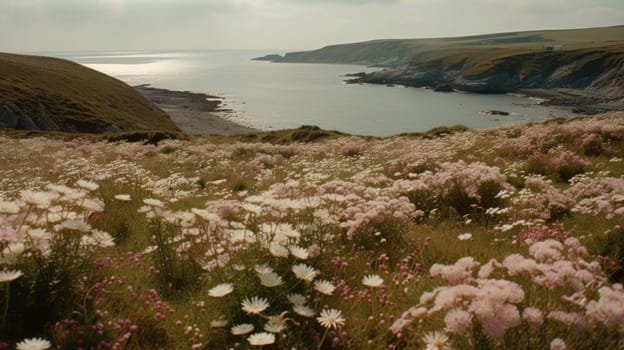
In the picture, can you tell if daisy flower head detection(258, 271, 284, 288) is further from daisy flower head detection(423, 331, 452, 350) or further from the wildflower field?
daisy flower head detection(423, 331, 452, 350)

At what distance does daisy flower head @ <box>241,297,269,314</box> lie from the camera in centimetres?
282

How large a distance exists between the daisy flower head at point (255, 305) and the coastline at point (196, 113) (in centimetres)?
7450

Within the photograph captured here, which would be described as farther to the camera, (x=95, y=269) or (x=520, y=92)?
(x=520, y=92)

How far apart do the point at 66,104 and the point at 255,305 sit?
81212mm

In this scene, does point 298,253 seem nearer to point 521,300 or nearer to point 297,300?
point 297,300

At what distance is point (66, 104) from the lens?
71.3m

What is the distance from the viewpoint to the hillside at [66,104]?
6303 centimetres

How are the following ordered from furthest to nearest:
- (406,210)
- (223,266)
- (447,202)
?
(447,202) → (406,210) → (223,266)

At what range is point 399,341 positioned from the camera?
320cm

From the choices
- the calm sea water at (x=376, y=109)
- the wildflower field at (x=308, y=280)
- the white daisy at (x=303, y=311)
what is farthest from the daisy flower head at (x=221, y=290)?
the calm sea water at (x=376, y=109)

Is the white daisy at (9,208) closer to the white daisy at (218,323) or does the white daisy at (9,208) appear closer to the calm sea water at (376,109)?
the white daisy at (218,323)

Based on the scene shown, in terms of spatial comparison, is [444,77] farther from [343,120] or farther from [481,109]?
[343,120]

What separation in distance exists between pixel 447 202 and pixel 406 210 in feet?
7.69

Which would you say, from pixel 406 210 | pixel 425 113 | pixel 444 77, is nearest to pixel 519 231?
pixel 406 210
